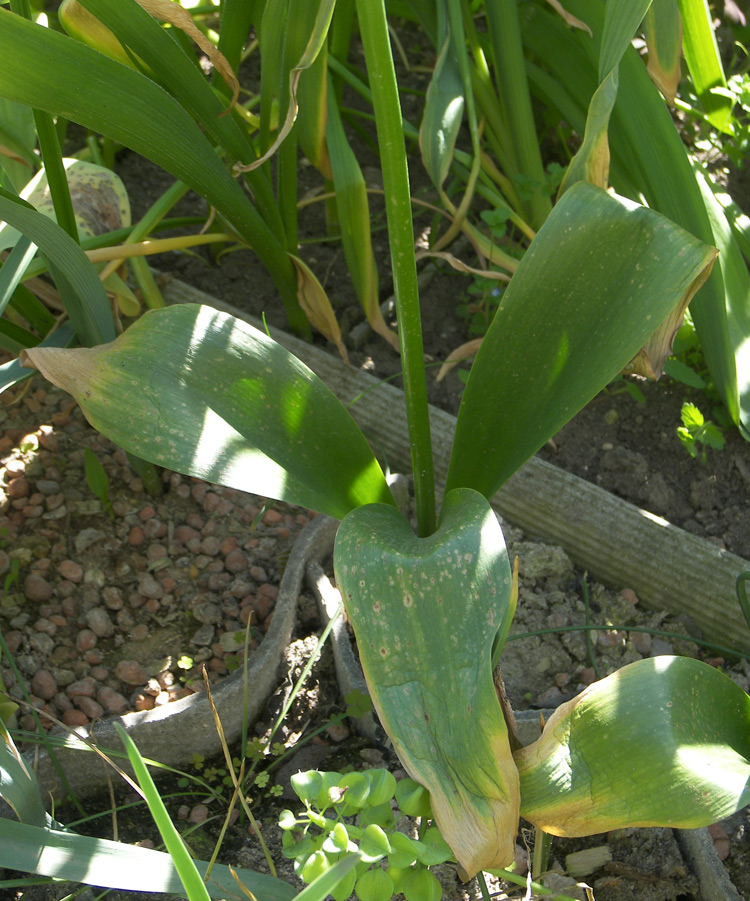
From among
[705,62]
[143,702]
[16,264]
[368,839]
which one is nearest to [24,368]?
[16,264]

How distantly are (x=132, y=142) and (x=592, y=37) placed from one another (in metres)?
0.83

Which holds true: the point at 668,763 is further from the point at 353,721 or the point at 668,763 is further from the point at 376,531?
the point at 353,721

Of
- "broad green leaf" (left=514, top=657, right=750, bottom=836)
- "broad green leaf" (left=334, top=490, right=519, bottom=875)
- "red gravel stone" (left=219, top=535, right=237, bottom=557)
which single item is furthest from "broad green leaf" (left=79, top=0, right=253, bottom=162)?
"broad green leaf" (left=514, top=657, right=750, bottom=836)

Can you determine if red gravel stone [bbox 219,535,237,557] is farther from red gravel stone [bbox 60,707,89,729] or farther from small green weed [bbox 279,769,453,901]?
small green weed [bbox 279,769,453,901]

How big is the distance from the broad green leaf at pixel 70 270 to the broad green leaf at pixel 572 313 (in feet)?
1.72

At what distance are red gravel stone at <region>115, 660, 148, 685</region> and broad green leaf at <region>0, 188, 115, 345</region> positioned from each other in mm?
493

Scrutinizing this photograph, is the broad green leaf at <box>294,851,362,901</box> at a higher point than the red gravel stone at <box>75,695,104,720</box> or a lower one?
higher

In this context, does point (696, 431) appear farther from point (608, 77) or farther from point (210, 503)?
point (210, 503)

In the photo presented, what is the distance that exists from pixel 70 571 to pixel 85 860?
610mm

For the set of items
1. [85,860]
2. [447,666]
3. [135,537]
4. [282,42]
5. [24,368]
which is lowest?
[135,537]

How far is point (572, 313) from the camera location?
3.19 ft

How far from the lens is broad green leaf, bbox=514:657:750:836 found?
30.4 inches

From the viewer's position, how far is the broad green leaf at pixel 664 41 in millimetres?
1260

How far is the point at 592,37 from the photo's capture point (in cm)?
138
